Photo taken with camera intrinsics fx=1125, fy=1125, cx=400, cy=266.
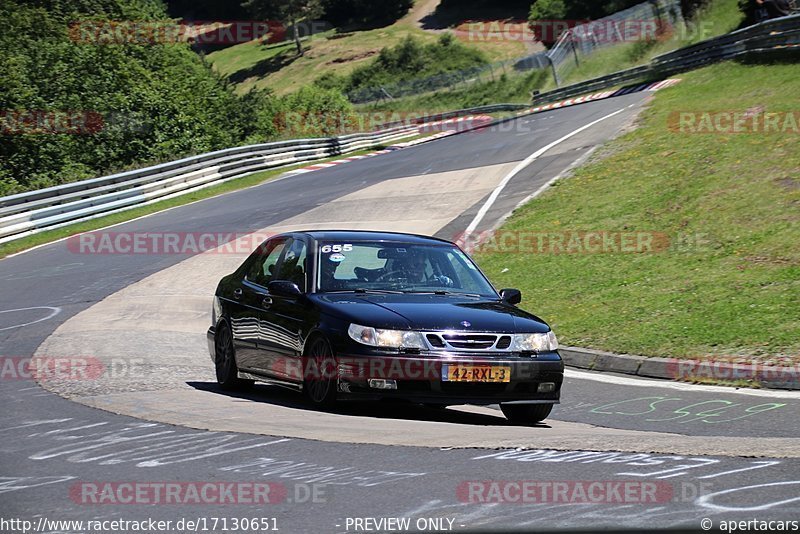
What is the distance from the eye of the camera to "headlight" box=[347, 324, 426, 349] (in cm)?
863

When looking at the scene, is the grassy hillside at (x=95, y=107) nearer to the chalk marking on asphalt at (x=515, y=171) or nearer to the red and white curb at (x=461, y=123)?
the red and white curb at (x=461, y=123)

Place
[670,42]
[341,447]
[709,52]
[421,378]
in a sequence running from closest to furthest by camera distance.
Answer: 1. [341,447]
2. [421,378]
3. [709,52]
4. [670,42]

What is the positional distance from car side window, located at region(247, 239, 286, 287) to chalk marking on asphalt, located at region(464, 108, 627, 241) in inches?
421

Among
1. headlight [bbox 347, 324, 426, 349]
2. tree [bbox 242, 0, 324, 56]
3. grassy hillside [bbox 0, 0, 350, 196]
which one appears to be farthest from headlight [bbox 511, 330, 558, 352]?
Result: tree [bbox 242, 0, 324, 56]

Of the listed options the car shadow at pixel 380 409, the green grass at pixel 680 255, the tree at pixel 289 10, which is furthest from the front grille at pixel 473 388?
the tree at pixel 289 10

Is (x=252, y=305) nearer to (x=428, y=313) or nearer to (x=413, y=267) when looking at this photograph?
(x=413, y=267)

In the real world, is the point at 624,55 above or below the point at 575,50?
below

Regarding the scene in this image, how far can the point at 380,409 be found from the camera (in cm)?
948

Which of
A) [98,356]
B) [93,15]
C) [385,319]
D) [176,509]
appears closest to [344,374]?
[385,319]

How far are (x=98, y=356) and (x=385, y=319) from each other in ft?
16.3

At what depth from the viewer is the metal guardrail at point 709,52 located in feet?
118

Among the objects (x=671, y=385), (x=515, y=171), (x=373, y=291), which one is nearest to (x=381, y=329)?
(x=373, y=291)

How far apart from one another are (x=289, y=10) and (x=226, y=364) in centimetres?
10745

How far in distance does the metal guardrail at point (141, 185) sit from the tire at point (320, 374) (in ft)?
59.2
